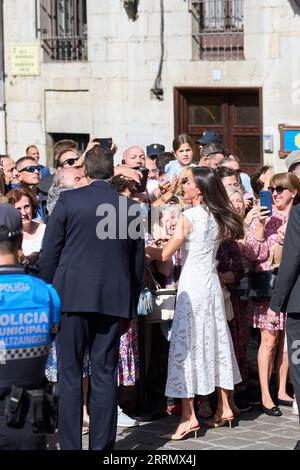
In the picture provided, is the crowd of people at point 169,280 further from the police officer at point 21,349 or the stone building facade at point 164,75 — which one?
the stone building facade at point 164,75

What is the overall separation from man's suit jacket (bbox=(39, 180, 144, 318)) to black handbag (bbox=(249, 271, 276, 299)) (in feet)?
6.03

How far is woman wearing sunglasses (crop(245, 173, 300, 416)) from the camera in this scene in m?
9.25

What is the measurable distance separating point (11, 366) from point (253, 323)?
375 centimetres

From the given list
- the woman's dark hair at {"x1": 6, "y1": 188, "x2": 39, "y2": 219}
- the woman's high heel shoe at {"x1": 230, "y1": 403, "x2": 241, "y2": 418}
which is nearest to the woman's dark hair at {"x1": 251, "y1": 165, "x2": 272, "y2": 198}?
the woman's high heel shoe at {"x1": 230, "y1": 403, "x2": 241, "y2": 418}

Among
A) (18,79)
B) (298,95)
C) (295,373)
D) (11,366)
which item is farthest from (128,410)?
(18,79)

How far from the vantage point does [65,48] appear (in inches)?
782

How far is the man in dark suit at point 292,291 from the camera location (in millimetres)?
7852

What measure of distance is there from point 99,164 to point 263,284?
2.12 metres

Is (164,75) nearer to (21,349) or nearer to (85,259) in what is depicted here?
(85,259)

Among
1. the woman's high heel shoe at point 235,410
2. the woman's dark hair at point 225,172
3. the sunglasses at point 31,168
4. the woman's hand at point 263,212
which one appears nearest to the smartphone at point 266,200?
the woman's hand at point 263,212

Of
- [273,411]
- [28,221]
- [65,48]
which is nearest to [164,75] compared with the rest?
[65,48]

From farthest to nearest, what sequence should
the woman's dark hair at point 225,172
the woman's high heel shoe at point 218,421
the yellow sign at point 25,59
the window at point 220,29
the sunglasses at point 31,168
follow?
1. the yellow sign at point 25,59
2. the window at point 220,29
3. the sunglasses at point 31,168
4. the woman's dark hair at point 225,172
5. the woman's high heel shoe at point 218,421

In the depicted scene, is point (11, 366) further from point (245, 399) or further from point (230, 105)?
point (230, 105)

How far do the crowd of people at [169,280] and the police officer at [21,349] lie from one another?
1.78 ft
